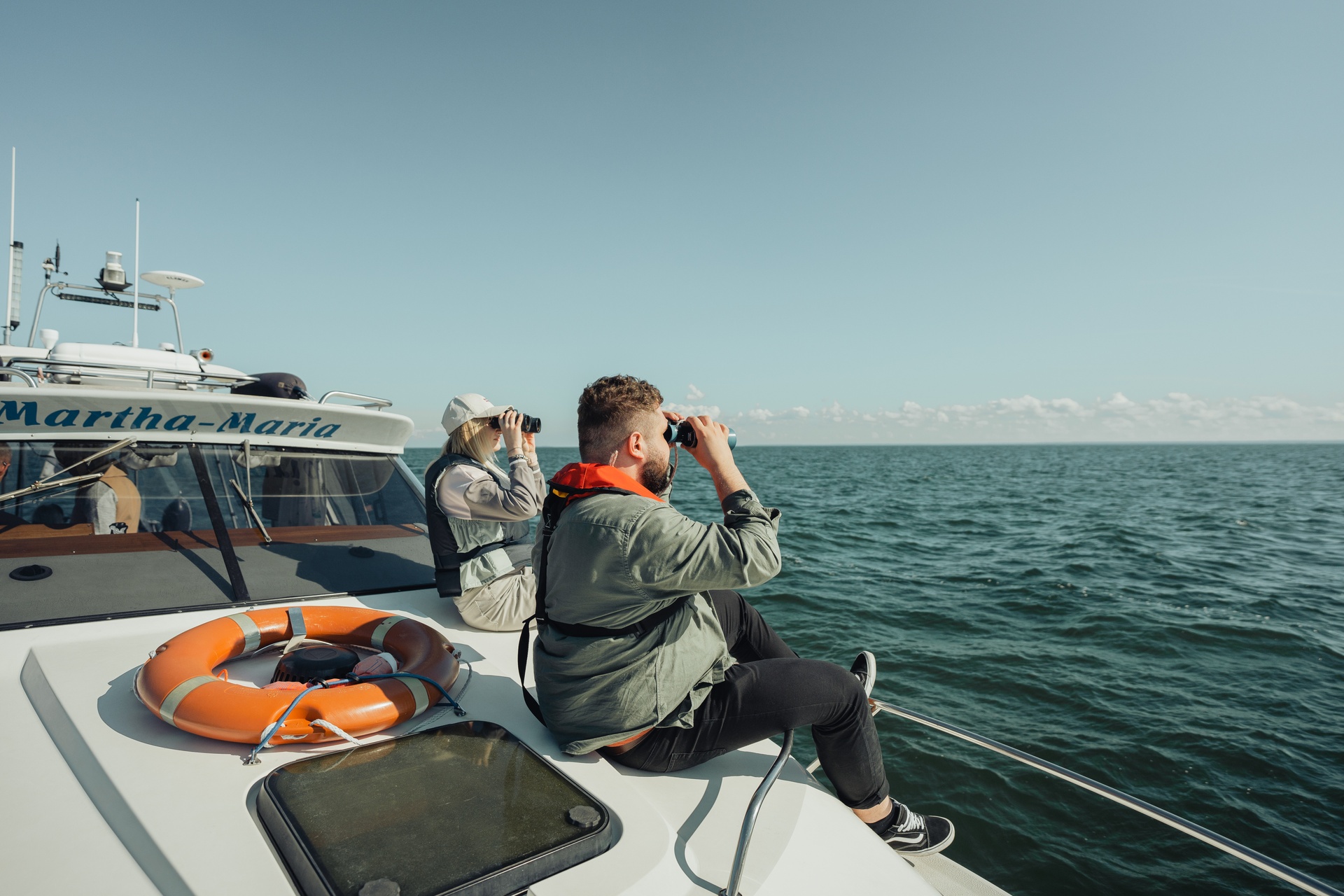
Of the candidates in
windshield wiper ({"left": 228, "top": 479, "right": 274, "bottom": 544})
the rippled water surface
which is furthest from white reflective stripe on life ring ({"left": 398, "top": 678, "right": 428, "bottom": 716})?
the rippled water surface

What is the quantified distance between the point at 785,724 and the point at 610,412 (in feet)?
3.75

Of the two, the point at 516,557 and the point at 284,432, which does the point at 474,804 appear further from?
the point at 284,432

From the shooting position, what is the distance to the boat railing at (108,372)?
11.7 ft

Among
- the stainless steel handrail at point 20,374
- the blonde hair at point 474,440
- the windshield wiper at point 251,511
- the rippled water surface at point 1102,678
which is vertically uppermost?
the stainless steel handrail at point 20,374

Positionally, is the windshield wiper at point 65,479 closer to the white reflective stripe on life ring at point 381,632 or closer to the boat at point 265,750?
the boat at point 265,750

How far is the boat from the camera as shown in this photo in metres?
1.62

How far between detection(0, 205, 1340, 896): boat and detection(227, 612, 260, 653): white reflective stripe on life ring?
0.01 meters

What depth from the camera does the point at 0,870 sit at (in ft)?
5.08

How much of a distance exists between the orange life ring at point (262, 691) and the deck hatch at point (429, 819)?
0.42 feet

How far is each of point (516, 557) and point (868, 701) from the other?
7.40 ft

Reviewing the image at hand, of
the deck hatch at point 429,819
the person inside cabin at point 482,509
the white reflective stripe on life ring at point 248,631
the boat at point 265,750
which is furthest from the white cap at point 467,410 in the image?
the deck hatch at point 429,819

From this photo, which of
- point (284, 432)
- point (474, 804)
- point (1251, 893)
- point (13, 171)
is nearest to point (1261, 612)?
point (1251, 893)

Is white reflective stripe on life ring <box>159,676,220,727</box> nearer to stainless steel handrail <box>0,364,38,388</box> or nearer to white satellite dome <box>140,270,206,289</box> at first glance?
stainless steel handrail <box>0,364,38,388</box>

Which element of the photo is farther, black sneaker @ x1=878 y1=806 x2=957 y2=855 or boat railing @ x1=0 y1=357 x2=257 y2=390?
boat railing @ x1=0 y1=357 x2=257 y2=390
